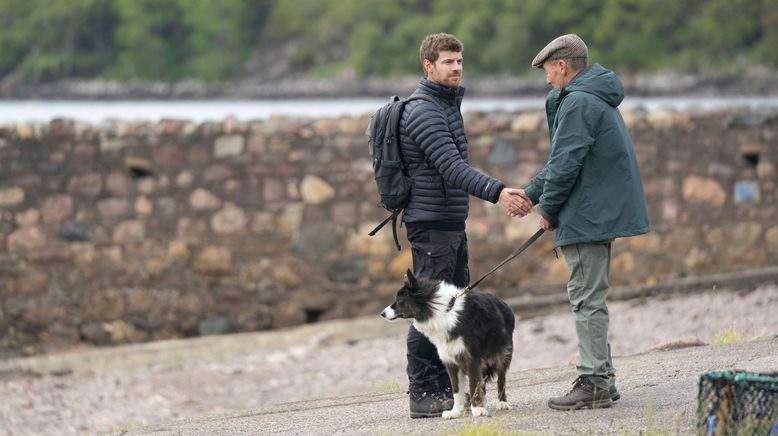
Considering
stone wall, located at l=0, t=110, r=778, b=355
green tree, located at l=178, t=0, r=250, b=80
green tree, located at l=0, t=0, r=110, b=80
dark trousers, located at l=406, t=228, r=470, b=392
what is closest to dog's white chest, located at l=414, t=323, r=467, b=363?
dark trousers, located at l=406, t=228, r=470, b=392

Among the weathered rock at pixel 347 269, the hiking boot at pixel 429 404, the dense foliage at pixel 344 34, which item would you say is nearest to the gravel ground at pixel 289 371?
the weathered rock at pixel 347 269

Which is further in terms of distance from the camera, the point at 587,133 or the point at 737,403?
the point at 587,133

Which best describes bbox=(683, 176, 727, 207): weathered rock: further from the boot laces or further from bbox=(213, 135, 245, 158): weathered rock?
the boot laces

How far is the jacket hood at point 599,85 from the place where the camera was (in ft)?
21.1

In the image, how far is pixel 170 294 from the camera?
37.7ft

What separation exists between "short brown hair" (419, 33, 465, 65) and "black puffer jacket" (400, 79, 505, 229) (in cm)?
14

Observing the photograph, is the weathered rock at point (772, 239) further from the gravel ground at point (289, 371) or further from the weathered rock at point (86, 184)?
the weathered rock at point (86, 184)

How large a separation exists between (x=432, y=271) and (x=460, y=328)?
18.7 inches

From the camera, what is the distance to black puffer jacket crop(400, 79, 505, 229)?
21.7 feet

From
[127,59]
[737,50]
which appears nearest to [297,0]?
[127,59]

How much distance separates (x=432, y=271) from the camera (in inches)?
268

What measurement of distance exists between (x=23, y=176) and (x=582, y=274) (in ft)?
20.6

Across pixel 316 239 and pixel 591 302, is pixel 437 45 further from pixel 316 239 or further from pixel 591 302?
pixel 316 239

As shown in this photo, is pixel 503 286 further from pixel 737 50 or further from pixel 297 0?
pixel 297 0
